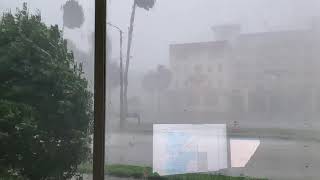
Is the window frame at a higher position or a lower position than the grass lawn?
higher

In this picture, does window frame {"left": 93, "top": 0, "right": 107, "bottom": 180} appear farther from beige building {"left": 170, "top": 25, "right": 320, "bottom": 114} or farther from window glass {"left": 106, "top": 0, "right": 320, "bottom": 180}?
beige building {"left": 170, "top": 25, "right": 320, "bottom": 114}

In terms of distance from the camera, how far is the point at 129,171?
83.5 inches

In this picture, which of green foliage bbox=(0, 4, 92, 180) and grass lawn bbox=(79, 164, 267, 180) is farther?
green foliage bbox=(0, 4, 92, 180)

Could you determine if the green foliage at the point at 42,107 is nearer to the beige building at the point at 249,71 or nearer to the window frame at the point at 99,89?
the window frame at the point at 99,89

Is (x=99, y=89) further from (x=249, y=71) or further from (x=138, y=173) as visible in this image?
(x=249, y=71)

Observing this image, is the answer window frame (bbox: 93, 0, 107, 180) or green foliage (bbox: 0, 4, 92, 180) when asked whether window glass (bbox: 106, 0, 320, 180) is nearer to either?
window frame (bbox: 93, 0, 107, 180)

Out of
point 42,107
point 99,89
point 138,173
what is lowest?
point 138,173

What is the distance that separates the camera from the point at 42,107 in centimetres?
225

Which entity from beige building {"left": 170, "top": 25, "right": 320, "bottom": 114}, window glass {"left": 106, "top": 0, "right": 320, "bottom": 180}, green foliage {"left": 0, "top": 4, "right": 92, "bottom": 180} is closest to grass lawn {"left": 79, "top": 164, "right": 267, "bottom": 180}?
window glass {"left": 106, "top": 0, "right": 320, "bottom": 180}

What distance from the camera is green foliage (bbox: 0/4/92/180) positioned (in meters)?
2.24

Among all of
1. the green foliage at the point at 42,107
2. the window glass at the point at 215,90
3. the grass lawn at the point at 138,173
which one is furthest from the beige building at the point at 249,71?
the green foliage at the point at 42,107

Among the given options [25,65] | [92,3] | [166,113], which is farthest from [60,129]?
[92,3]

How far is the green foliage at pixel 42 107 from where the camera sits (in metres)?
2.24

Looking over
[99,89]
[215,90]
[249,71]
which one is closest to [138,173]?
[99,89]
